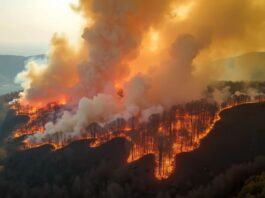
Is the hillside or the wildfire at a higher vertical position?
the wildfire

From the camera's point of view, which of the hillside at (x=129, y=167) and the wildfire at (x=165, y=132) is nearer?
the hillside at (x=129, y=167)

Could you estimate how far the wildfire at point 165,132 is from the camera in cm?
9644

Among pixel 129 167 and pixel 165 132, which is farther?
pixel 165 132

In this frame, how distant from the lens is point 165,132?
10700 cm

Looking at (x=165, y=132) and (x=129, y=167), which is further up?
(x=165, y=132)

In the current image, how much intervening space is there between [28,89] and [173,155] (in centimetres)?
8039

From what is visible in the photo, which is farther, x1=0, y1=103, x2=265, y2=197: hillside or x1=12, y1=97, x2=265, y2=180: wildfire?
x1=12, y1=97, x2=265, y2=180: wildfire

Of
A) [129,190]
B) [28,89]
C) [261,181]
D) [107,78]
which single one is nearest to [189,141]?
[129,190]

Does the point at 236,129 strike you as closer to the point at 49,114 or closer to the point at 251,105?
the point at 251,105

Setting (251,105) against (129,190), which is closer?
(129,190)

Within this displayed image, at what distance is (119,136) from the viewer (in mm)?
106812

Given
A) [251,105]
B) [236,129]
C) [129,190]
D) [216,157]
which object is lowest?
[129,190]

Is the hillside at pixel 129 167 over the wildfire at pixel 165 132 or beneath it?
beneath

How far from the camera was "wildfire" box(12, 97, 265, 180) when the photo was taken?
96.4 meters
